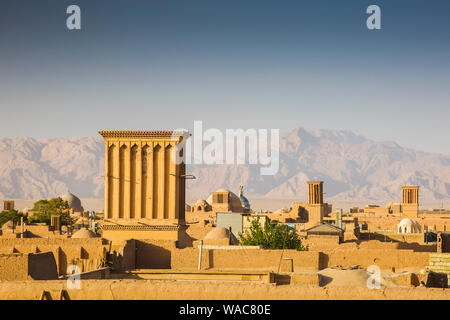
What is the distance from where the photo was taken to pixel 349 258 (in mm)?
27844

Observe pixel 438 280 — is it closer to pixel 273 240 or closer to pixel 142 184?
pixel 142 184

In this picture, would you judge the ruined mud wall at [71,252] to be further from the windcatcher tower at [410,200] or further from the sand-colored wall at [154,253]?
the windcatcher tower at [410,200]

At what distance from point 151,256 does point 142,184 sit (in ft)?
12.8

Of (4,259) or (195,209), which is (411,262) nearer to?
(4,259)

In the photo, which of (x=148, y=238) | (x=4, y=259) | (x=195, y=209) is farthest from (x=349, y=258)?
(x=195, y=209)

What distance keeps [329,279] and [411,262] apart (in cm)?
793

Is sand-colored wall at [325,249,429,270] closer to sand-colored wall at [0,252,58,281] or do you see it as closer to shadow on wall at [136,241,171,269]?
shadow on wall at [136,241,171,269]

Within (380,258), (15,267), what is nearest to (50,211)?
(380,258)

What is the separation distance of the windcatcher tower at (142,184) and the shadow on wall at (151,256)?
2375mm

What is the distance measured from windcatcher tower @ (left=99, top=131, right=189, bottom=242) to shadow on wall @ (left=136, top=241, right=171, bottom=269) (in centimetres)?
237

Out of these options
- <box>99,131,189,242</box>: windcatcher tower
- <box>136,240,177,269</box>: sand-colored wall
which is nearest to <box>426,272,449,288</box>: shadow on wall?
<box>136,240,177,269</box>: sand-colored wall

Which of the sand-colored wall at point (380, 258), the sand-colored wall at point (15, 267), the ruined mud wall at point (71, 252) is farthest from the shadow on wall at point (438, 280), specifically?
the sand-colored wall at point (15, 267)

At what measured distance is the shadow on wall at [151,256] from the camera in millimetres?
26078

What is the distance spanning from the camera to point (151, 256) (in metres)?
26.3
